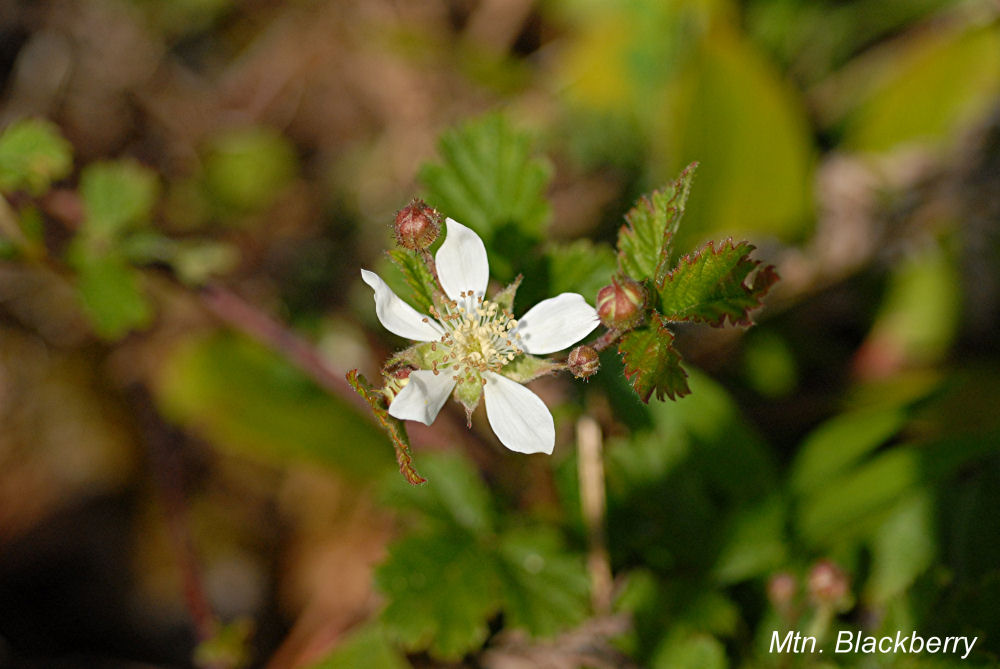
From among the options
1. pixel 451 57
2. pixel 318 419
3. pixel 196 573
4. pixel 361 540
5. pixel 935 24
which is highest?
pixel 935 24

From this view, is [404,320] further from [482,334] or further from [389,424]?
[389,424]

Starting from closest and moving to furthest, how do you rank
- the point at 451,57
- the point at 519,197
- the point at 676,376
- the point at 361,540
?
the point at 676,376 → the point at 519,197 → the point at 361,540 → the point at 451,57

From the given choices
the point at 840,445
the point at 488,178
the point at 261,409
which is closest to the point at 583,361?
the point at 488,178

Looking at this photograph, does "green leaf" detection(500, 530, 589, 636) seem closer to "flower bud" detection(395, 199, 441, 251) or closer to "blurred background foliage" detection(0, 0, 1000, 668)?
"blurred background foliage" detection(0, 0, 1000, 668)

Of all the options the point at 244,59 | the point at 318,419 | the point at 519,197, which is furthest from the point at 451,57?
the point at 519,197

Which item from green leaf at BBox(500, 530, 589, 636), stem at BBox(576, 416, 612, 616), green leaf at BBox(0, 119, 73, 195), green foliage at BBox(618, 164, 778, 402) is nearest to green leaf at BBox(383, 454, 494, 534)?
green leaf at BBox(500, 530, 589, 636)

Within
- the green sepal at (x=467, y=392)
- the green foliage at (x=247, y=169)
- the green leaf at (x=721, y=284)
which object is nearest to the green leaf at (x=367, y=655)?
the green sepal at (x=467, y=392)

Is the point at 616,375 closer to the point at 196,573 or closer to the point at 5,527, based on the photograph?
the point at 196,573
